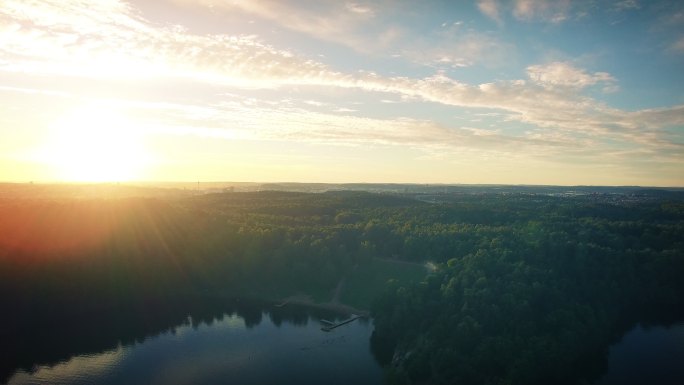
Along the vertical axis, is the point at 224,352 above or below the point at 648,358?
below

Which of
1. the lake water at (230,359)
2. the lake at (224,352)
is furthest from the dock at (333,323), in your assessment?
the lake at (224,352)

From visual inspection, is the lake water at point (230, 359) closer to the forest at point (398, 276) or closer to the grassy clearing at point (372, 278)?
the forest at point (398, 276)

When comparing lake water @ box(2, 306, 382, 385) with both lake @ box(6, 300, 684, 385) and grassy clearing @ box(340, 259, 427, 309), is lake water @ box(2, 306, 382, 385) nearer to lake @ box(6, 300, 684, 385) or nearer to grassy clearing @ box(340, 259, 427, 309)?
lake @ box(6, 300, 684, 385)

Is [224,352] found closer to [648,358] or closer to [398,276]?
[398,276]

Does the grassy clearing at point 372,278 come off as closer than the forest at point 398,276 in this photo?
No

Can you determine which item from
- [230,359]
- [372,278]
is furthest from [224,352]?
[372,278]

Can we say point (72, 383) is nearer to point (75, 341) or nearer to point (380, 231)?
point (75, 341)
